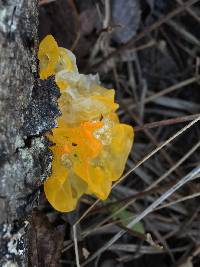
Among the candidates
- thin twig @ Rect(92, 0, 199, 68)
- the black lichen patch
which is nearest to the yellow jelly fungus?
the black lichen patch

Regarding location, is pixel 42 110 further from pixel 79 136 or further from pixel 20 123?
pixel 79 136

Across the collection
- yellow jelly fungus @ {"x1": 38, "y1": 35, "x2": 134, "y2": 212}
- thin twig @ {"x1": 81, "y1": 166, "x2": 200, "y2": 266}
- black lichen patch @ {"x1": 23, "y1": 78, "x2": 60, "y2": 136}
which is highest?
black lichen patch @ {"x1": 23, "y1": 78, "x2": 60, "y2": 136}

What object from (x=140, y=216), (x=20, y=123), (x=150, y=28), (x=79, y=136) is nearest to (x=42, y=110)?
(x=20, y=123)

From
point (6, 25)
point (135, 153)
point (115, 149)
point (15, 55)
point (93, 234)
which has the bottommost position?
point (93, 234)

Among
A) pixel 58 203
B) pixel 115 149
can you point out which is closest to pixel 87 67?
pixel 115 149

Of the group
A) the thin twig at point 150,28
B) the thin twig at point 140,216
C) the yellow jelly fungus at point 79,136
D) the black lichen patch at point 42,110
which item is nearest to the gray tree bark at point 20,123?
the black lichen patch at point 42,110

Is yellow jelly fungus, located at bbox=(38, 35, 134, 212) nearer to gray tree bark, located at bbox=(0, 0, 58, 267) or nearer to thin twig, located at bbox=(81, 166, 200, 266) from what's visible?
gray tree bark, located at bbox=(0, 0, 58, 267)

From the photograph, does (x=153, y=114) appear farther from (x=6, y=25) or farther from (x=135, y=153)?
(x=6, y=25)
